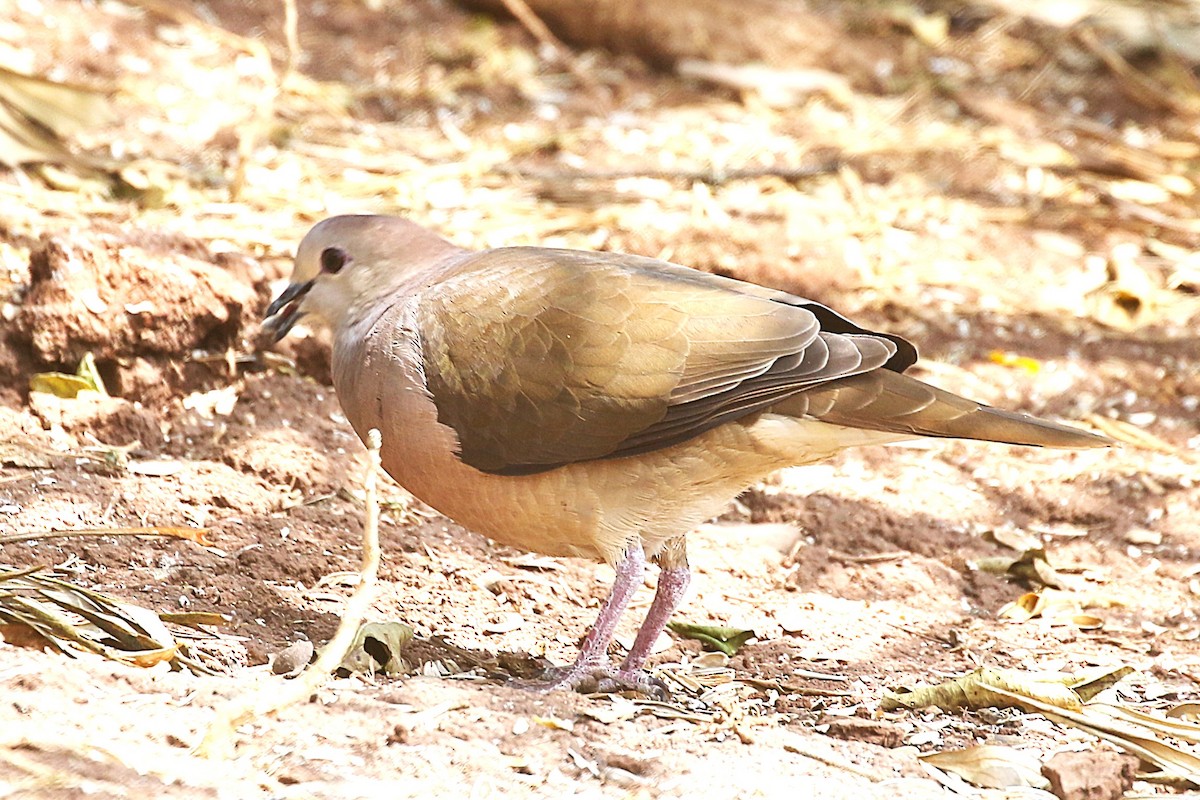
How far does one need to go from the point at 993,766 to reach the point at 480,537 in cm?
191

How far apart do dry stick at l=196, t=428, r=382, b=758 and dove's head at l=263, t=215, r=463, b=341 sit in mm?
1168

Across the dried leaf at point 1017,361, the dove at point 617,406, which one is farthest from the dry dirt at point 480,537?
the dove at point 617,406

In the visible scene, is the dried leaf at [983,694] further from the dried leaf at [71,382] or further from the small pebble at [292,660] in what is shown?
the dried leaf at [71,382]

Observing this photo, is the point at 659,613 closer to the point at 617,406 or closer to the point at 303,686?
the point at 617,406

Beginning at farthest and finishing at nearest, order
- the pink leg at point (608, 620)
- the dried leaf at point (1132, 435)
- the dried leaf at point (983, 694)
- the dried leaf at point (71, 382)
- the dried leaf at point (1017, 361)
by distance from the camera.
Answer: the dried leaf at point (1017, 361) < the dried leaf at point (1132, 435) < the dried leaf at point (71, 382) < the pink leg at point (608, 620) < the dried leaf at point (983, 694)

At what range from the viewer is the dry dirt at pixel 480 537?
3.02 m

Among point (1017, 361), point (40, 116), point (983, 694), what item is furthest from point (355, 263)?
point (1017, 361)

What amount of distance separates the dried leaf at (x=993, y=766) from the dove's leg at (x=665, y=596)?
83 centimetres

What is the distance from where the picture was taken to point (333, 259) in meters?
4.18

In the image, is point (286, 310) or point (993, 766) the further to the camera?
point (286, 310)

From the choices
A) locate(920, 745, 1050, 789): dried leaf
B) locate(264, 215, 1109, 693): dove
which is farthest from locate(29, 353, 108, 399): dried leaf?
locate(920, 745, 1050, 789): dried leaf

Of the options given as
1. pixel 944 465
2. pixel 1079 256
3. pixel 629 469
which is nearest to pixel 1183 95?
pixel 1079 256

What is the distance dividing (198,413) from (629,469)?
1.83 m

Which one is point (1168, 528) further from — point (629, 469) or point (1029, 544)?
point (629, 469)
